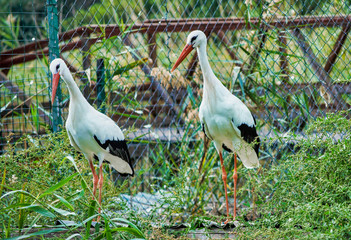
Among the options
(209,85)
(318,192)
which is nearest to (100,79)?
(209,85)

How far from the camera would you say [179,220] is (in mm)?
4246

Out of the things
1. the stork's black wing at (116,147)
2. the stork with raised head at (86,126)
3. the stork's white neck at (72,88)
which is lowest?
the stork's black wing at (116,147)

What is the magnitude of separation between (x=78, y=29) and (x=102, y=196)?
145 cm

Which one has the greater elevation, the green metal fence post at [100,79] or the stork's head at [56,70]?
the stork's head at [56,70]

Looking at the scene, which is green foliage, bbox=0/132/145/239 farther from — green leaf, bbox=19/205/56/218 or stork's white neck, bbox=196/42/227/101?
stork's white neck, bbox=196/42/227/101

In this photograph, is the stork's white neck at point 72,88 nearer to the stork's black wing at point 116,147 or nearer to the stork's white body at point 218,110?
the stork's black wing at point 116,147

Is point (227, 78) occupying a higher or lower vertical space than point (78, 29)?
lower

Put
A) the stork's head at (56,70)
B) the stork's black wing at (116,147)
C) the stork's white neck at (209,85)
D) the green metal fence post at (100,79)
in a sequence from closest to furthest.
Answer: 1. the stork's head at (56,70)
2. the stork's black wing at (116,147)
3. the stork's white neck at (209,85)
4. the green metal fence post at (100,79)

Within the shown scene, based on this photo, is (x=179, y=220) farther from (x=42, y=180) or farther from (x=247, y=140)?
(x=42, y=180)

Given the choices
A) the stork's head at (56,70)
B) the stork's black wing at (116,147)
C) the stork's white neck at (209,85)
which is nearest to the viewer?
the stork's head at (56,70)

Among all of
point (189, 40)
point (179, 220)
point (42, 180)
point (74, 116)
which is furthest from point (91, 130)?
point (179, 220)

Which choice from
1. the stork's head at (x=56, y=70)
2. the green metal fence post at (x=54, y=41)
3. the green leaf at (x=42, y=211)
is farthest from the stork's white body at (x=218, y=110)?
the green leaf at (x=42, y=211)

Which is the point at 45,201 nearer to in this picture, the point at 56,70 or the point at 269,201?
the point at 56,70

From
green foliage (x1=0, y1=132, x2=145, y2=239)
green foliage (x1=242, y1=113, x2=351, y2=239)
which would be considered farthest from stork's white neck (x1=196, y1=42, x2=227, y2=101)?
green foliage (x1=0, y1=132, x2=145, y2=239)
